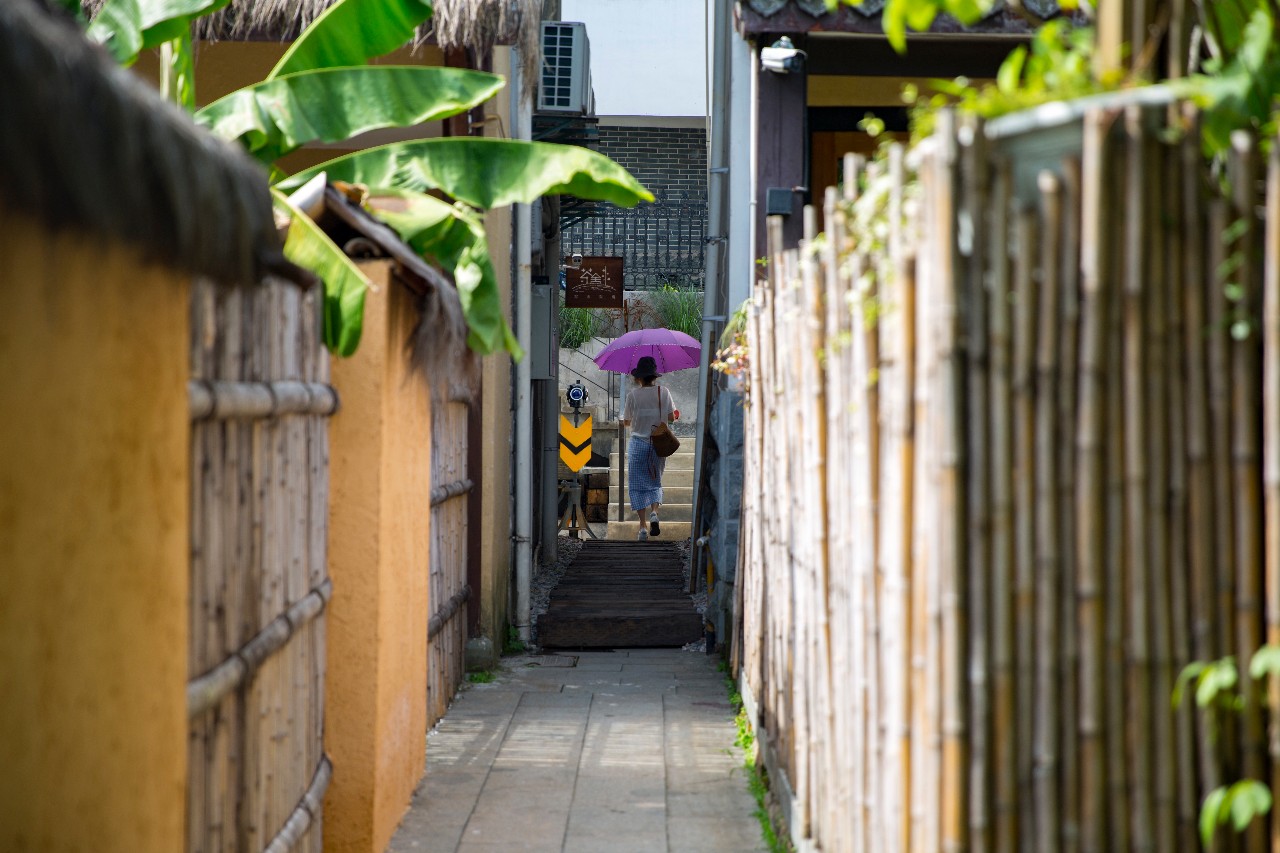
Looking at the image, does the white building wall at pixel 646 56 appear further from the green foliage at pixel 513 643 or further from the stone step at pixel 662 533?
the green foliage at pixel 513 643

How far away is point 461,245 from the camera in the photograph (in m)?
5.25

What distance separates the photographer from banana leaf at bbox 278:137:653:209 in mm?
5125

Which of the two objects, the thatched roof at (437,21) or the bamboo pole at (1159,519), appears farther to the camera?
the thatched roof at (437,21)

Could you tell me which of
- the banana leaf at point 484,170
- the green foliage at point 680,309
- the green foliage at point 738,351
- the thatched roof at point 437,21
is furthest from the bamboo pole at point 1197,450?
the green foliage at point 680,309

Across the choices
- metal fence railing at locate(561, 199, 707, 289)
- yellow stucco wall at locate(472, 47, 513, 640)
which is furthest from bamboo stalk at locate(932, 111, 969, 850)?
metal fence railing at locate(561, 199, 707, 289)

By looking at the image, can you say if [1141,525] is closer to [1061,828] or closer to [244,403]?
[1061,828]

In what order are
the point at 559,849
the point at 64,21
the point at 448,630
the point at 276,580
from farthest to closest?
the point at 448,630 < the point at 559,849 < the point at 276,580 < the point at 64,21

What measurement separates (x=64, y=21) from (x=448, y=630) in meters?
5.46

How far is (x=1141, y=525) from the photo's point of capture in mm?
2379

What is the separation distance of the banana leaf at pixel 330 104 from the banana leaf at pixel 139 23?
27cm

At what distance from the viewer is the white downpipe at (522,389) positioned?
30.6ft

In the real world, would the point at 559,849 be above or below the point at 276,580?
below

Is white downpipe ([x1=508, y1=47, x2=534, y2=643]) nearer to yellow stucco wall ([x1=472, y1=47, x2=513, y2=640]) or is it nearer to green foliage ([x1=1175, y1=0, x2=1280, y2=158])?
yellow stucco wall ([x1=472, y1=47, x2=513, y2=640])

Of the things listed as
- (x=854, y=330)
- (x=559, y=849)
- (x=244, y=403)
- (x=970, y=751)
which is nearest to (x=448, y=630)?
(x=559, y=849)
